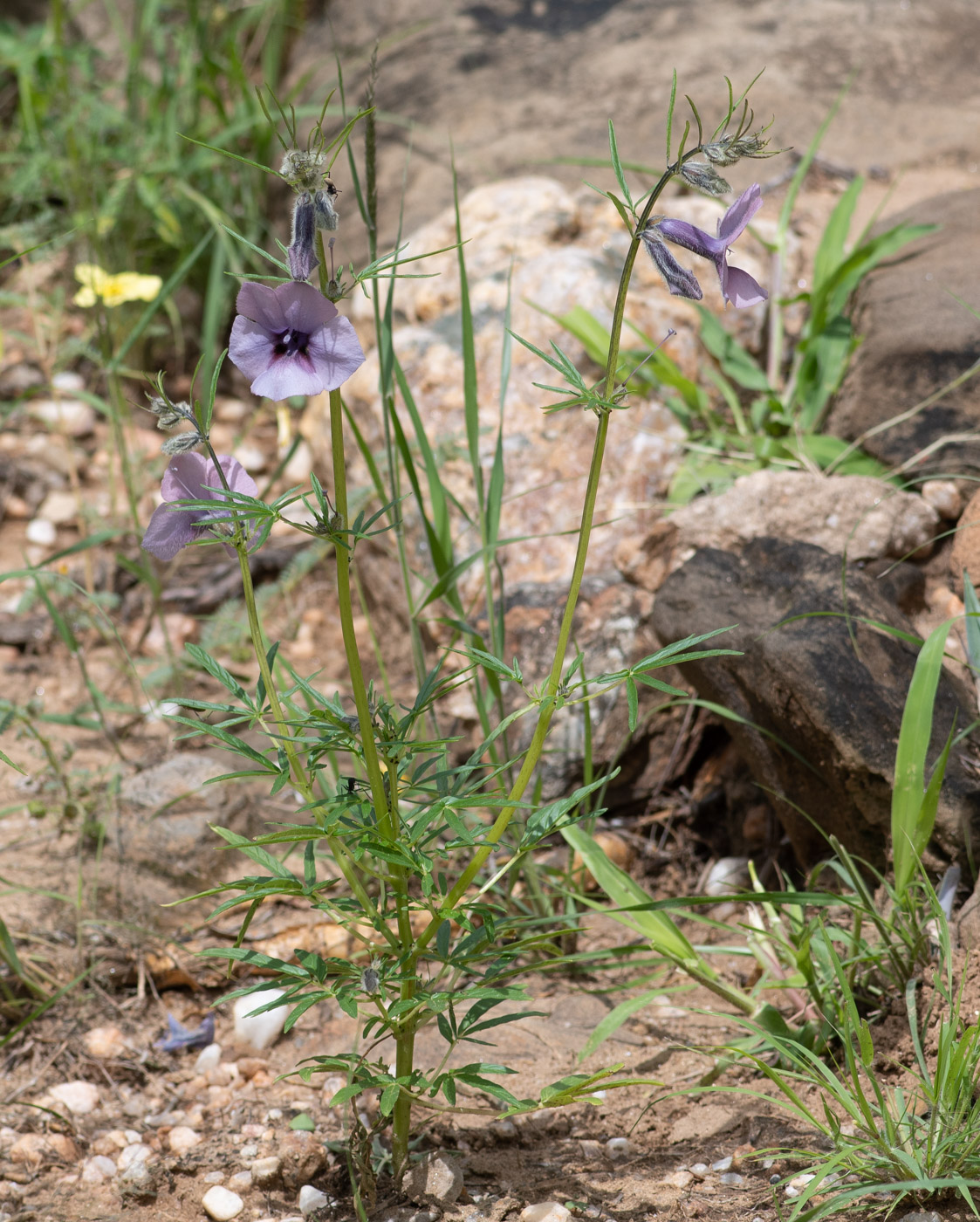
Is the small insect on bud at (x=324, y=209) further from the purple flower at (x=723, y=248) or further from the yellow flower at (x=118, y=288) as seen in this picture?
the yellow flower at (x=118, y=288)

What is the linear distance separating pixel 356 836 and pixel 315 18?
4970 mm

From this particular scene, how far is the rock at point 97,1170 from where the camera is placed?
1.53 m

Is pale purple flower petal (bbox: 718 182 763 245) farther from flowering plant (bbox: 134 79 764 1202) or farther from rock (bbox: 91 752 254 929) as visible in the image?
rock (bbox: 91 752 254 929)

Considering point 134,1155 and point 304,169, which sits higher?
point 304,169

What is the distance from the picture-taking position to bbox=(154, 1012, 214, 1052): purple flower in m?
1.83

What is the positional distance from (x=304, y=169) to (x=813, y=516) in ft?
5.09

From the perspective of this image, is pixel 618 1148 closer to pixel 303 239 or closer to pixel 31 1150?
pixel 31 1150

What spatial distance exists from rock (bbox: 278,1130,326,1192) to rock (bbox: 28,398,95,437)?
286cm

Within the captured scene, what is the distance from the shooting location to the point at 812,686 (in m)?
1.85

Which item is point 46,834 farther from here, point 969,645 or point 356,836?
point 969,645

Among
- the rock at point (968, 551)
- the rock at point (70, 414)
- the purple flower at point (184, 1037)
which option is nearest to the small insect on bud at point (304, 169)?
the purple flower at point (184, 1037)

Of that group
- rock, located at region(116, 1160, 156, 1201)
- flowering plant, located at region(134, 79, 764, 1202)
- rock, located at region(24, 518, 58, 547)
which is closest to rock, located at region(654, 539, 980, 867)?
flowering plant, located at region(134, 79, 764, 1202)

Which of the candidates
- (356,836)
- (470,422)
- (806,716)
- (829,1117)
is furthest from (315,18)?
(829,1117)

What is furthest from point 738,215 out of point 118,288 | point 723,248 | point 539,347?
point 118,288
